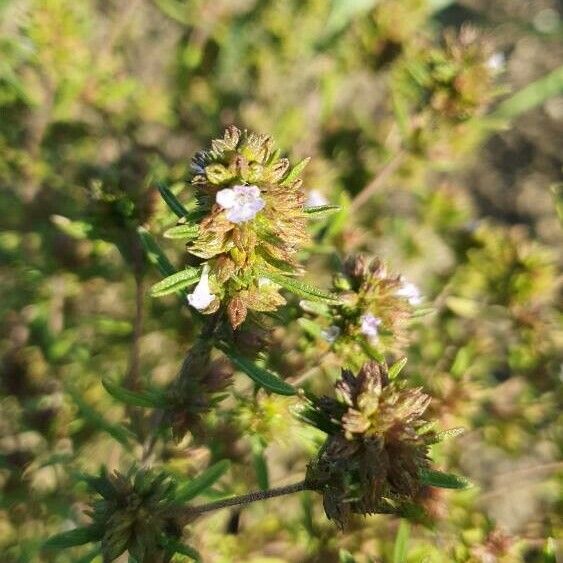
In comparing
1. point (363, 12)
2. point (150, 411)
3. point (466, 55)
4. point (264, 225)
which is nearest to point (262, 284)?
point (264, 225)

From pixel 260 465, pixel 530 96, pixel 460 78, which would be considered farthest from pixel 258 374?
pixel 530 96

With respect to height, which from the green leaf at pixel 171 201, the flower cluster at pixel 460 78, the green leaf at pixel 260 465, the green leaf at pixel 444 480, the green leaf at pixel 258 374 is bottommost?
the green leaf at pixel 444 480

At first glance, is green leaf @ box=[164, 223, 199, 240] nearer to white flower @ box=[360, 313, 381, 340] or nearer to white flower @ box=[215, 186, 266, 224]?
white flower @ box=[215, 186, 266, 224]

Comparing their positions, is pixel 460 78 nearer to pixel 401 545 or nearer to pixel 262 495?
pixel 401 545

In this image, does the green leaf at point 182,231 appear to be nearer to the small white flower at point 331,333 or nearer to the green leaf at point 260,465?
the small white flower at point 331,333

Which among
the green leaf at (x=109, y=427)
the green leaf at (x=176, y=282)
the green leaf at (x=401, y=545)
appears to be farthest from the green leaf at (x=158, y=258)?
the green leaf at (x=401, y=545)

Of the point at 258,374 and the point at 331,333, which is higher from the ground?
the point at 331,333

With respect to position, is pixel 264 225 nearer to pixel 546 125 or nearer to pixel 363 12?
pixel 363 12
